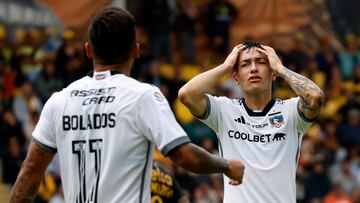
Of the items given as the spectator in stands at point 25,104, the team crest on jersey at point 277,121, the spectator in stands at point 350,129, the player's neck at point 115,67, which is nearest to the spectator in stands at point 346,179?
the spectator in stands at point 350,129

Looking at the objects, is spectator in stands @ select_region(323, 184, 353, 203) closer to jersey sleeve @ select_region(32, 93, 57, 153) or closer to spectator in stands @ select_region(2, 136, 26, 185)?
spectator in stands @ select_region(2, 136, 26, 185)

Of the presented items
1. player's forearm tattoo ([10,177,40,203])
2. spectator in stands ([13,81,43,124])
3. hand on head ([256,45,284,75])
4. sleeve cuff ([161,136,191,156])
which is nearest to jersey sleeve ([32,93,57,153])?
player's forearm tattoo ([10,177,40,203])

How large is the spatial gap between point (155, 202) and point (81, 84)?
2.77m

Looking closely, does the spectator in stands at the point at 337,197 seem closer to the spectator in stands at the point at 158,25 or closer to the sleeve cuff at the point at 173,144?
the spectator in stands at the point at 158,25

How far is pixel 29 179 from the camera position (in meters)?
6.32

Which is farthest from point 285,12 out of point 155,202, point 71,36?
point 155,202

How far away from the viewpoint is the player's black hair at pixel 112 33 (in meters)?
6.10

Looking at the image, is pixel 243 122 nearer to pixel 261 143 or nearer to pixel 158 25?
pixel 261 143

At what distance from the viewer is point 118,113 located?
6090 millimetres

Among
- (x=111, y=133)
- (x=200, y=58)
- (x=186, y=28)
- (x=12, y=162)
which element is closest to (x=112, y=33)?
(x=111, y=133)

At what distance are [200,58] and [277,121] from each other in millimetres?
14053

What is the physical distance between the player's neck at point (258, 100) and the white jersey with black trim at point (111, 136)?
6.96 ft

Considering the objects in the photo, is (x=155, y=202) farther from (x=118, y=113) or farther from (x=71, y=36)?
(x=71, y=36)

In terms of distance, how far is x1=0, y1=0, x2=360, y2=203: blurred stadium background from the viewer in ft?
59.9
